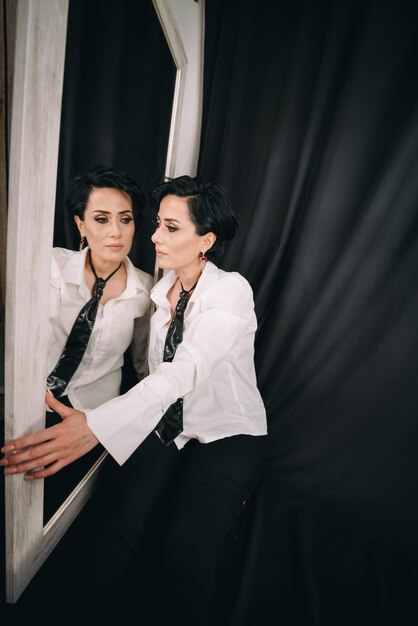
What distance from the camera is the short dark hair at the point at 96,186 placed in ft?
2.92

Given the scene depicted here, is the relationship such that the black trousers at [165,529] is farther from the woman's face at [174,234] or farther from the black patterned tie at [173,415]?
the woman's face at [174,234]

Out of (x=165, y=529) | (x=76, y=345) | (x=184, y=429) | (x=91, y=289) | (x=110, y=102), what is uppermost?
(x=110, y=102)

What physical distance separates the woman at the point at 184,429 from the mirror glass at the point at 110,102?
150 millimetres

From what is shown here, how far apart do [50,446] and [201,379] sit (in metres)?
0.43

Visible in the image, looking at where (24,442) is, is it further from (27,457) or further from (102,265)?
(102,265)

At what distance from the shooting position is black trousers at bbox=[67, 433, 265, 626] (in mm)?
832

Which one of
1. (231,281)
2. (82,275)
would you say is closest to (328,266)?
(231,281)

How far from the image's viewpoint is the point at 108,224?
3.44ft

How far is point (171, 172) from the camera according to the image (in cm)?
133

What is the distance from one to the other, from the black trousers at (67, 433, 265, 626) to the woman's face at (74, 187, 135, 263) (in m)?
0.68

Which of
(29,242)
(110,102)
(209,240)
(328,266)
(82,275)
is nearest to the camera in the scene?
(29,242)

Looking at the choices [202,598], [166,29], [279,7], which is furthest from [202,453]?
[279,7]

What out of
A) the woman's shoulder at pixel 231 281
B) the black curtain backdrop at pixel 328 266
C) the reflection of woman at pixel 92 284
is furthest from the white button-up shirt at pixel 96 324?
the black curtain backdrop at pixel 328 266

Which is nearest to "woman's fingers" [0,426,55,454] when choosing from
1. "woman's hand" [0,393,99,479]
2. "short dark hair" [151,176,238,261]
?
"woman's hand" [0,393,99,479]
